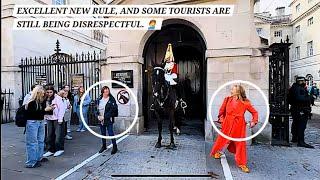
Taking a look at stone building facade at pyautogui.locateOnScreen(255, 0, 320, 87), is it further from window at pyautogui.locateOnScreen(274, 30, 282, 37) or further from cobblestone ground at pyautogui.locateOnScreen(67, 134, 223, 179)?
cobblestone ground at pyautogui.locateOnScreen(67, 134, 223, 179)

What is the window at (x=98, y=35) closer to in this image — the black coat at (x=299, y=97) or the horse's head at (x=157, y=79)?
the horse's head at (x=157, y=79)

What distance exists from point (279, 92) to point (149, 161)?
4.57 metres

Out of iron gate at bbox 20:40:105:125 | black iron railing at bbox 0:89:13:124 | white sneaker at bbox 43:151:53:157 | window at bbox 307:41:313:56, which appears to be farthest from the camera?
window at bbox 307:41:313:56

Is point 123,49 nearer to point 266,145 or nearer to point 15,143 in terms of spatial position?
point 15,143

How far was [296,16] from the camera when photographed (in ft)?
143

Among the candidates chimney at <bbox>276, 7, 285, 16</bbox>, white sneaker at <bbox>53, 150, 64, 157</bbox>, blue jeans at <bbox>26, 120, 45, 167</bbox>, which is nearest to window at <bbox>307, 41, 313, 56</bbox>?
chimney at <bbox>276, 7, 285, 16</bbox>

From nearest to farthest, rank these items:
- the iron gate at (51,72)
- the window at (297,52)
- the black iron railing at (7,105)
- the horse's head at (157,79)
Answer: the horse's head at (157,79) < the iron gate at (51,72) < the black iron railing at (7,105) < the window at (297,52)

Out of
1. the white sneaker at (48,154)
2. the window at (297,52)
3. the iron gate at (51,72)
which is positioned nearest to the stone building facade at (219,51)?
the white sneaker at (48,154)

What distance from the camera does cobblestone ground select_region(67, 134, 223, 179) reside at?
18.4 ft

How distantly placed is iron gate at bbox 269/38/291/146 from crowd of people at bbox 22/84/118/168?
4.77 meters

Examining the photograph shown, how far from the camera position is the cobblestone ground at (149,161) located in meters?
5.62

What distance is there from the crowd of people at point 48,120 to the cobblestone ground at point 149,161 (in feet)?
2.07

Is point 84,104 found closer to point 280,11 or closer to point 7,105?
point 7,105

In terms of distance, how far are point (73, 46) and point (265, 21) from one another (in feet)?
123
